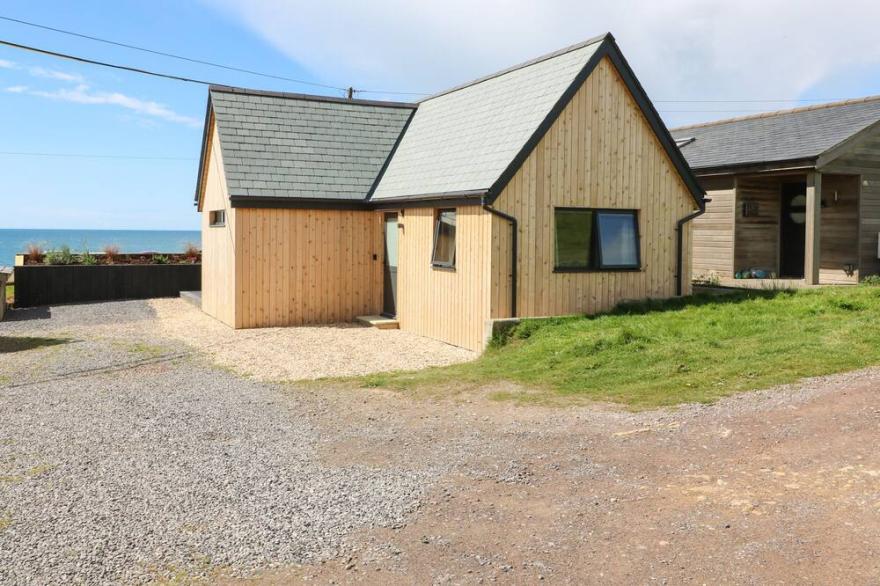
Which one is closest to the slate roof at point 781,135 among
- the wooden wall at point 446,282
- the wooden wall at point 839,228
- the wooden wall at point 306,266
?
the wooden wall at point 839,228

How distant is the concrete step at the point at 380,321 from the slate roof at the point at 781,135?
30.1 feet

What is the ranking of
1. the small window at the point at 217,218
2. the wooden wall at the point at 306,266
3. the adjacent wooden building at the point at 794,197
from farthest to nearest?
the small window at the point at 217,218, the adjacent wooden building at the point at 794,197, the wooden wall at the point at 306,266

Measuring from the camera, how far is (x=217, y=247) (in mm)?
18203

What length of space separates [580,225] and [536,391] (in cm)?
521

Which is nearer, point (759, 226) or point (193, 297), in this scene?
point (759, 226)

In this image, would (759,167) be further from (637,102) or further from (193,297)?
(193,297)

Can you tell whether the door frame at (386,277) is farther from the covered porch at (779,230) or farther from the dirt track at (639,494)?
the dirt track at (639,494)

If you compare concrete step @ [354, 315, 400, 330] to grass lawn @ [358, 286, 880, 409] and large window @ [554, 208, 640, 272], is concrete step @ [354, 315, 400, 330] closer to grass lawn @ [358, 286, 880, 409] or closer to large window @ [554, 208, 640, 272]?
large window @ [554, 208, 640, 272]

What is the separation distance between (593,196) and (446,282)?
9.97 feet

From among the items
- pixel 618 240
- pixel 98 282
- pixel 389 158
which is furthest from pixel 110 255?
pixel 618 240

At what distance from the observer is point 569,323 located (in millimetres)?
12539

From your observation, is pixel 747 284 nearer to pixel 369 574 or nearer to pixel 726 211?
pixel 726 211

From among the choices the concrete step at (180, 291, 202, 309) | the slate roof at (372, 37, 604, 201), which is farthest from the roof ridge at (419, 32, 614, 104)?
the concrete step at (180, 291, 202, 309)

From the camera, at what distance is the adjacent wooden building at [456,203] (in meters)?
13.2
